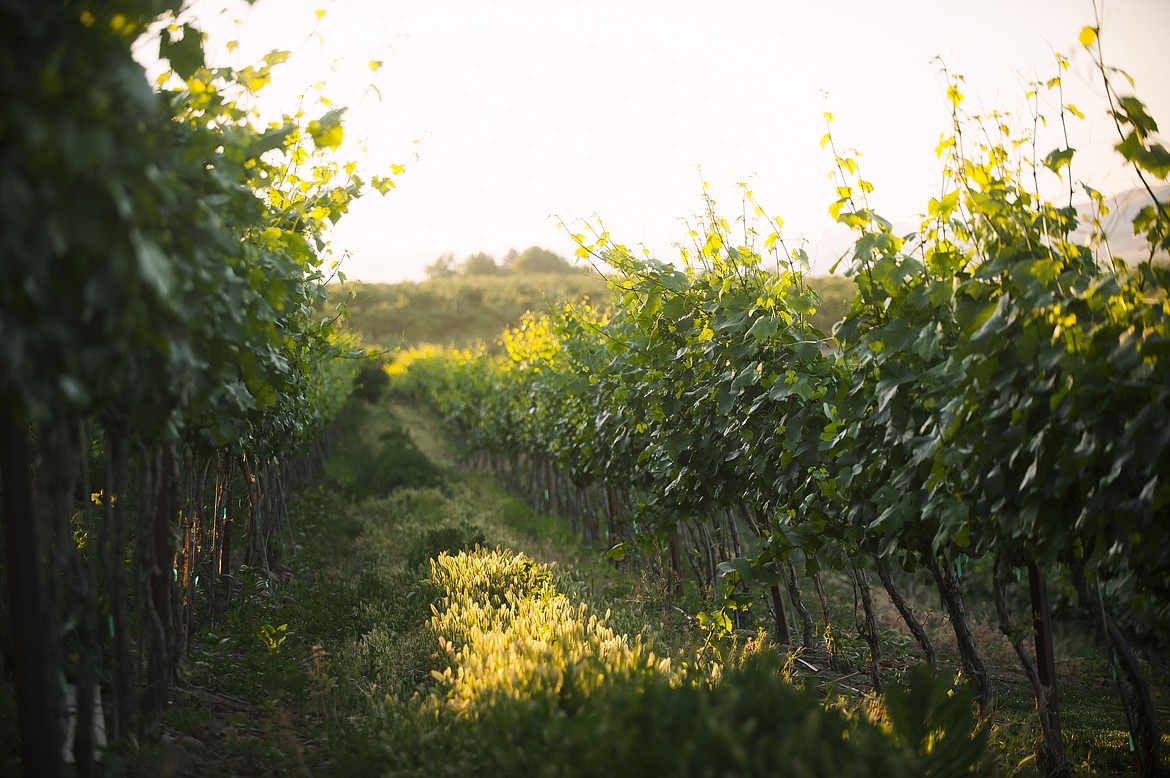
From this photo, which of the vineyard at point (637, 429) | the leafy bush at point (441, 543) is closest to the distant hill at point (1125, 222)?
the vineyard at point (637, 429)

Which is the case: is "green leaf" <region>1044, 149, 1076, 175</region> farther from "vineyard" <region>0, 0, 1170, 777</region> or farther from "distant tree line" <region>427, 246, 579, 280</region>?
"distant tree line" <region>427, 246, 579, 280</region>

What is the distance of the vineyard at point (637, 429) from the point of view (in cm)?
227

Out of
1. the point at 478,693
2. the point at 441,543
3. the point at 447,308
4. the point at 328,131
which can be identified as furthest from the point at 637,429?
the point at 447,308

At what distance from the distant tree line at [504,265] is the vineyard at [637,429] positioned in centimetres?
14158

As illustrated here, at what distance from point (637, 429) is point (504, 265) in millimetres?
146530

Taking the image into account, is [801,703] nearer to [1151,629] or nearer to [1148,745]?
[1151,629]

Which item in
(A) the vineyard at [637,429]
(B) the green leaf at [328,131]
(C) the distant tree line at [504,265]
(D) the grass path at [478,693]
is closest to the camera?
(A) the vineyard at [637,429]

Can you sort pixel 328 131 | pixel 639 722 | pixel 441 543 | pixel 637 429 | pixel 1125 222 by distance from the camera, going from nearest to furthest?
1. pixel 639 722
2. pixel 1125 222
3. pixel 328 131
4. pixel 637 429
5. pixel 441 543

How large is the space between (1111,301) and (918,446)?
3.66 feet

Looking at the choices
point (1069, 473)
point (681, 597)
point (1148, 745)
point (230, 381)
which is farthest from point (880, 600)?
point (230, 381)

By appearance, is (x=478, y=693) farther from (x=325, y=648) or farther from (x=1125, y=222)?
(x=1125, y=222)

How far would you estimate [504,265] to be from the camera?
15075 cm

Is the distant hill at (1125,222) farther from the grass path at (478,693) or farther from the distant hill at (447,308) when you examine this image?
the distant hill at (447,308)

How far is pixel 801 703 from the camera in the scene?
2.88 m
